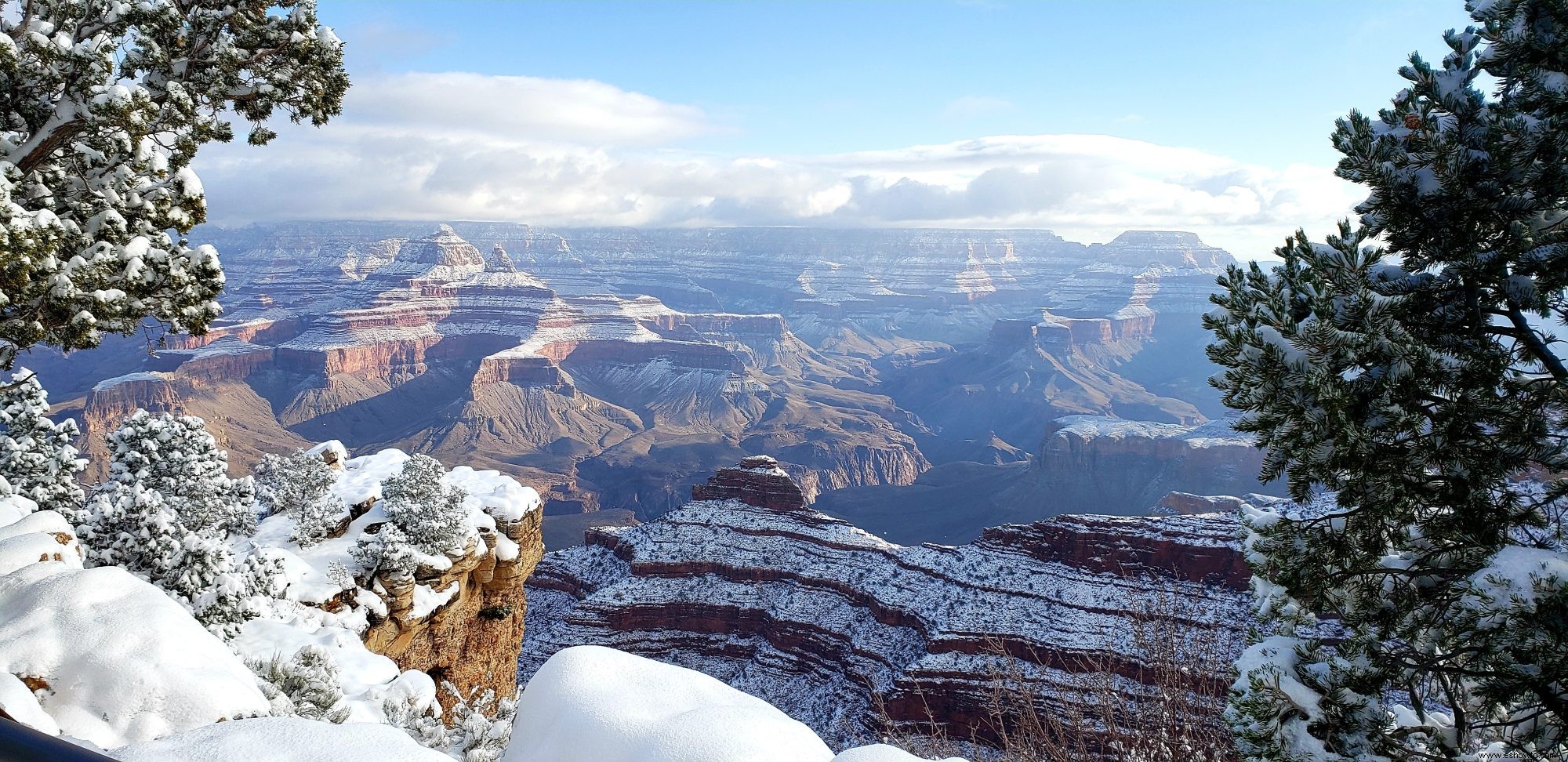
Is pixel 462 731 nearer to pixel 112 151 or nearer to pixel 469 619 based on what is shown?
pixel 112 151

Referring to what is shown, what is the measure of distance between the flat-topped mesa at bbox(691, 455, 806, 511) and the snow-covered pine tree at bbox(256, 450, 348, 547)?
4213 centimetres

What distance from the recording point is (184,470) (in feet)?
74.3

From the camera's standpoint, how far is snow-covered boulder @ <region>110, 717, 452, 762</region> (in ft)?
17.0

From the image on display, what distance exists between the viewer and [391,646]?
21125 millimetres

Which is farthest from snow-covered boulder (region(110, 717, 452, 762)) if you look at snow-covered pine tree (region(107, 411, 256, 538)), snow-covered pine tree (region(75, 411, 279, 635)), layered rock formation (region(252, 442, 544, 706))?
snow-covered pine tree (region(107, 411, 256, 538))

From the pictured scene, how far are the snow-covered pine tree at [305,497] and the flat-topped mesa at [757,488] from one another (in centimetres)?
4213

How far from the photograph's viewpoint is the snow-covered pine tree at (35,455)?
21.9 meters

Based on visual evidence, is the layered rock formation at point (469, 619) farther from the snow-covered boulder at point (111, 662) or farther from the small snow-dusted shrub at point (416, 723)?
the snow-covered boulder at point (111, 662)

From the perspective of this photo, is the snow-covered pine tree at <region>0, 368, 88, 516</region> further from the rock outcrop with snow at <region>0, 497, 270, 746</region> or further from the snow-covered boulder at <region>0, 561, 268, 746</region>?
the snow-covered boulder at <region>0, 561, 268, 746</region>

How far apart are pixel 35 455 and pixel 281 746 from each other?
25.0 meters

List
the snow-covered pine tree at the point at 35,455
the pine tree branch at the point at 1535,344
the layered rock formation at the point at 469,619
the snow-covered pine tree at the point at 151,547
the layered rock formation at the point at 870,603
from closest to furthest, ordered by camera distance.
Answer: the pine tree branch at the point at 1535,344
the snow-covered pine tree at the point at 151,547
the layered rock formation at the point at 469,619
the snow-covered pine tree at the point at 35,455
the layered rock formation at the point at 870,603

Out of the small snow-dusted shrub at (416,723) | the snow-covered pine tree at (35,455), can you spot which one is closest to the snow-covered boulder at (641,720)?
the small snow-dusted shrub at (416,723)

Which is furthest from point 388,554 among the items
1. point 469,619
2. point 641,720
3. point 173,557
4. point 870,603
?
point 870,603

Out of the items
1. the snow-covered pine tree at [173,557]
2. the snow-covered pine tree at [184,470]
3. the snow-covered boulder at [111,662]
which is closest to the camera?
the snow-covered boulder at [111,662]
